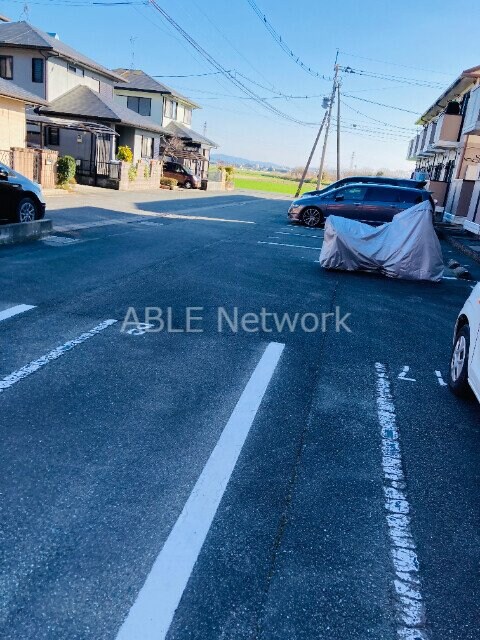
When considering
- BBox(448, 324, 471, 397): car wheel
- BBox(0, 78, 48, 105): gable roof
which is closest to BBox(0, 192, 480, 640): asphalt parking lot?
BBox(448, 324, 471, 397): car wheel

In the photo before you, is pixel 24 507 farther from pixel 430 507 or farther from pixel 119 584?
pixel 430 507

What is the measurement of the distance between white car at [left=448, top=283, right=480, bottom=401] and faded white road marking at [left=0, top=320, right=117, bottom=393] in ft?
11.9

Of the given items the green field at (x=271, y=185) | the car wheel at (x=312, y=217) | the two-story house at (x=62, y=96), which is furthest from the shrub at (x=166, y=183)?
the green field at (x=271, y=185)

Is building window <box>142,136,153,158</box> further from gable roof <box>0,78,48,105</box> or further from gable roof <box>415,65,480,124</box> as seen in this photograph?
gable roof <box>415,65,480,124</box>

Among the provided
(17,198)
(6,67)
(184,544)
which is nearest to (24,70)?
(6,67)

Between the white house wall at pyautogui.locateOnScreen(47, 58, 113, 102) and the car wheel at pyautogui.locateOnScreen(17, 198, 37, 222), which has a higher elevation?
the white house wall at pyautogui.locateOnScreen(47, 58, 113, 102)

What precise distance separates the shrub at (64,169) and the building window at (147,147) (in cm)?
1363

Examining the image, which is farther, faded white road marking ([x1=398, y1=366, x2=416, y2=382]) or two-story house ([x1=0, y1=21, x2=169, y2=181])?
two-story house ([x1=0, y1=21, x2=169, y2=181])

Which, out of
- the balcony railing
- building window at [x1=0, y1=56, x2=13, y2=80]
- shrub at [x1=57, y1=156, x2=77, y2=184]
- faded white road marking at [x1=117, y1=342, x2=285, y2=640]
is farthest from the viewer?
building window at [x1=0, y1=56, x2=13, y2=80]

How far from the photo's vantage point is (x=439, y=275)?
10.2m

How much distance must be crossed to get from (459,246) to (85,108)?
21.2 meters

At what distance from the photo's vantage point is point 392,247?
1018 centimetres

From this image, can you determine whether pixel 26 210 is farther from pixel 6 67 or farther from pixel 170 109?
pixel 170 109

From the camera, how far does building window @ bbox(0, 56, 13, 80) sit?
27.4m
